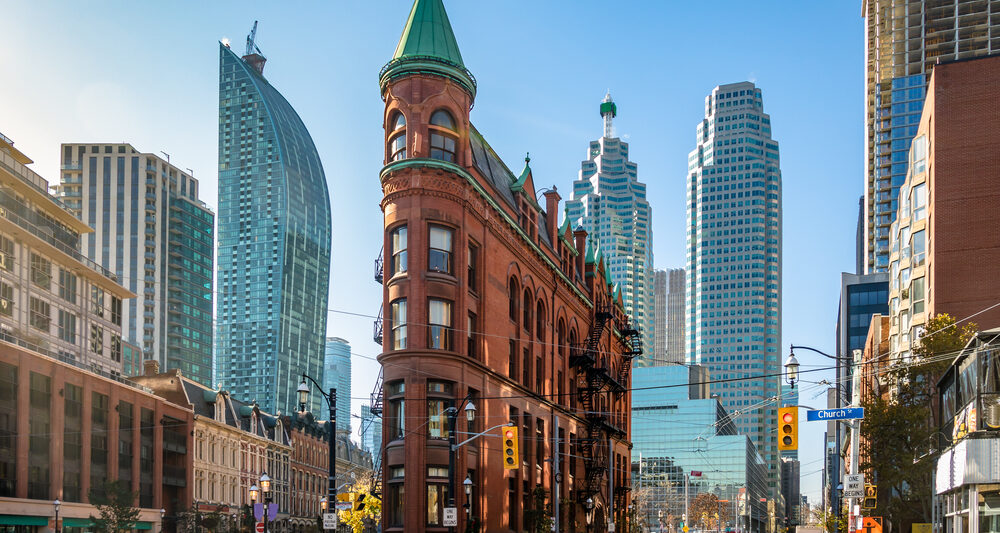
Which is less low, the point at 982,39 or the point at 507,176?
the point at 982,39

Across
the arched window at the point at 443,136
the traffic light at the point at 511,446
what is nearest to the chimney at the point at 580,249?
the arched window at the point at 443,136

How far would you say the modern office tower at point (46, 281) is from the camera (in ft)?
241

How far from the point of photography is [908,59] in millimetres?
188125

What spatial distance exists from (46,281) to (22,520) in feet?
76.8

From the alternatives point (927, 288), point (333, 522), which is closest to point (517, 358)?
point (333, 522)

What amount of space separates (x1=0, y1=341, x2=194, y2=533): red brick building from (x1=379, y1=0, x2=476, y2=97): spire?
31552 millimetres

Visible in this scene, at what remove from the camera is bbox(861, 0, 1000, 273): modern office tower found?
Result: 180 metres

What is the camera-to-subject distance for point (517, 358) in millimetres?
57438

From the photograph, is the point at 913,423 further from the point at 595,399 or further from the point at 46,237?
the point at 46,237

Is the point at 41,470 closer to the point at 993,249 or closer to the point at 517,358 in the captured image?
the point at 517,358

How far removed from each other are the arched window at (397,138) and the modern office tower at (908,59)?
14892cm

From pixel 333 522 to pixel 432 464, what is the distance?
9.53 metres

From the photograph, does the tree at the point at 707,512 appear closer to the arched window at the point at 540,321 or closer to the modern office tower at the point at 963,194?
the modern office tower at the point at 963,194

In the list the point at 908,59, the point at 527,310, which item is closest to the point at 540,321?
the point at 527,310
